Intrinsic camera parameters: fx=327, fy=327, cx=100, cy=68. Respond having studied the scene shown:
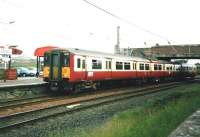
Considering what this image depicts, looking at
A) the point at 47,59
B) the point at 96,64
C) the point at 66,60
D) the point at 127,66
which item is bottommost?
the point at 127,66

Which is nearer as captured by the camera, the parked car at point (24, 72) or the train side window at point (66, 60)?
the train side window at point (66, 60)

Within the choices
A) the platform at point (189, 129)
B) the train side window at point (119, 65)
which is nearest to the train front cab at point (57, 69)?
the train side window at point (119, 65)

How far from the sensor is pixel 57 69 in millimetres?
21562

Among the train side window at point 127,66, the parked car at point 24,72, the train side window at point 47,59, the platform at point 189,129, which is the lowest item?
the platform at point 189,129

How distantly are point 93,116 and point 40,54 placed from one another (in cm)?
2336

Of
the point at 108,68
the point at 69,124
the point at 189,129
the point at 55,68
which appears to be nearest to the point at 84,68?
the point at 55,68

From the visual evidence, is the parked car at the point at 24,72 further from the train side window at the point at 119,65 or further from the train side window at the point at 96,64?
the train side window at the point at 96,64

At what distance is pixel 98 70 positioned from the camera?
23750 millimetres

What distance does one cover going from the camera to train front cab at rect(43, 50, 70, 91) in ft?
69.1

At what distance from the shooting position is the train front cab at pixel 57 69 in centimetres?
2106

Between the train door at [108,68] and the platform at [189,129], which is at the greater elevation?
the train door at [108,68]

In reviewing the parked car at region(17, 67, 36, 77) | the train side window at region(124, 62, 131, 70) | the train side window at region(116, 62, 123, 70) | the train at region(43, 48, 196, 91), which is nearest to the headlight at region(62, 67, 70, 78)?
the train at region(43, 48, 196, 91)

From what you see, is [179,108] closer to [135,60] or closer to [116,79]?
[116,79]

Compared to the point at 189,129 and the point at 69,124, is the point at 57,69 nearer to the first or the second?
the point at 69,124
